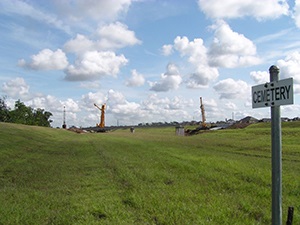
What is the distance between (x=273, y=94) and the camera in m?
4.29

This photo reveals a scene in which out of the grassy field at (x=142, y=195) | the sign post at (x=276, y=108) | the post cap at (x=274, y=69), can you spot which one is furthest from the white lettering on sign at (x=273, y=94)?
the grassy field at (x=142, y=195)

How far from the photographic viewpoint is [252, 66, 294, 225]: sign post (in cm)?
415

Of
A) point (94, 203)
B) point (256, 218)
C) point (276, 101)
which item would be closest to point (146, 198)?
point (94, 203)

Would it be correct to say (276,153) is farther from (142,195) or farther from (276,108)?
(142,195)

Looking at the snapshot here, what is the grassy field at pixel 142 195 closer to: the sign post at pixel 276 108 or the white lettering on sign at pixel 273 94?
the sign post at pixel 276 108

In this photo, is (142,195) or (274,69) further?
(142,195)

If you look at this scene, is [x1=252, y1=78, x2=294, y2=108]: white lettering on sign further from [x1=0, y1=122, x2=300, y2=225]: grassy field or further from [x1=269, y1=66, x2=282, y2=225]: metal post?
[x1=0, y1=122, x2=300, y2=225]: grassy field

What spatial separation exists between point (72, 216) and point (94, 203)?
111 cm

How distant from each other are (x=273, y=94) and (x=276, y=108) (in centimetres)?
17

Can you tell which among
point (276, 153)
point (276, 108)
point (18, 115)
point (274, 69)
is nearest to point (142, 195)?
point (276, 153)

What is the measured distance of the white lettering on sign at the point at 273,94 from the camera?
410 cm

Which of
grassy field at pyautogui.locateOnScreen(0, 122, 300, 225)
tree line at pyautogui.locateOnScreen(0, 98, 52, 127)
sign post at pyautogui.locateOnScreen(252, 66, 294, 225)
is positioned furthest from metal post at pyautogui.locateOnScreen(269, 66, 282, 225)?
tree line at pyautogui.locateOnScreen(0, 98, 52, 127)

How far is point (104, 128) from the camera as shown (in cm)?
13362

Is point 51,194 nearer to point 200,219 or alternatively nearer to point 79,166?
point 200,219
